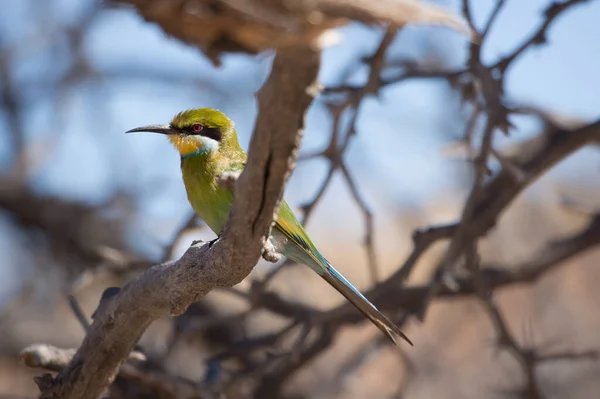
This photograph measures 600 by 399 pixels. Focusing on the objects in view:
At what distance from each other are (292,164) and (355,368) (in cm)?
286

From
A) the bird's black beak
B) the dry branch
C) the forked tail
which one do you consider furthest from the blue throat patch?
the dry branch

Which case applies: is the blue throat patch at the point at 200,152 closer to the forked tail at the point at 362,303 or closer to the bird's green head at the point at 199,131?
the bird's green head at the point at 199,131

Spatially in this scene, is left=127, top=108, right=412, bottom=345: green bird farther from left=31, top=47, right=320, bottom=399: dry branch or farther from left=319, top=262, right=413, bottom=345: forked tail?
left=31, top=47, right=320, bottom=399: dry branch

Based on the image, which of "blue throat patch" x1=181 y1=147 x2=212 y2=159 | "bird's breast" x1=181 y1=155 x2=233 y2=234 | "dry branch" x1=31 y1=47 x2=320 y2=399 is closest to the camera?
"dry branch" x1=31 y1=47 x2=320 y2=399

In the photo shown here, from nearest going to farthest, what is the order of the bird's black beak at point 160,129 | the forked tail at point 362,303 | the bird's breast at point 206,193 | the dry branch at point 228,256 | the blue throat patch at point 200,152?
1. the dry branch at point 228,256
2. the forked tail at point 362,303
3. the bird's breast at point 206,193
4. the blue throat patch at point 200,152
5. the bird's black beak at point 160,129

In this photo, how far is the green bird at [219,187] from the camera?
244cm

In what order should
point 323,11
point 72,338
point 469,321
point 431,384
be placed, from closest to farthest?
1. point 323,11
2. point 72,338
3. point 431,384
4. point 469,321

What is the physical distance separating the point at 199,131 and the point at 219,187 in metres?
0.42

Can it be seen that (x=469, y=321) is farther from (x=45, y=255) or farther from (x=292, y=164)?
(x=292, y=164)

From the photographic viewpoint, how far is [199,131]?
3.01m

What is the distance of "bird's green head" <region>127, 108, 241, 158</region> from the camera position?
2953mm

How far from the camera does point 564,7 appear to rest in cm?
279

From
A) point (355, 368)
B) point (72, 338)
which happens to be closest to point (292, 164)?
point (355, 368)

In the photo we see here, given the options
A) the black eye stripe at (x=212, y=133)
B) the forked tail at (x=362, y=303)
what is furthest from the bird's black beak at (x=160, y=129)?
the forked tail at (x=362, y=303)
